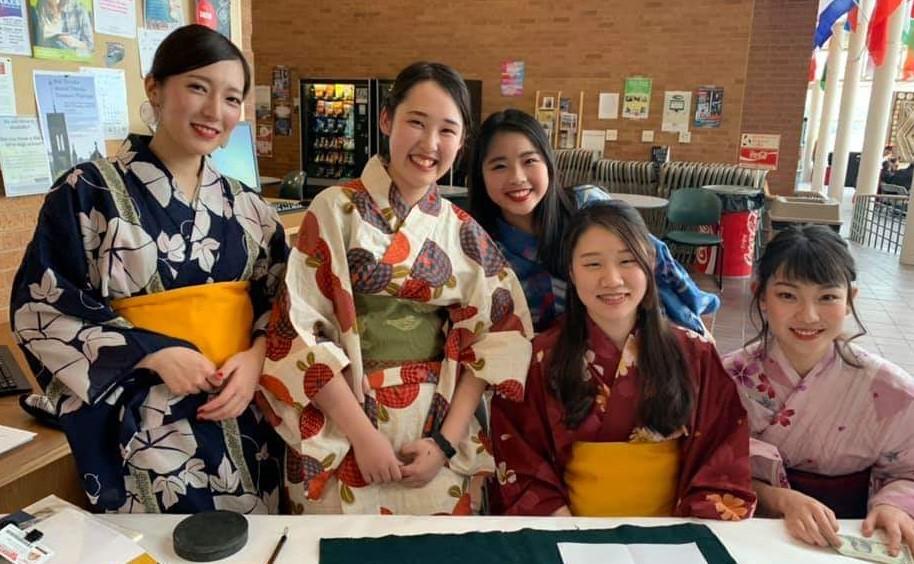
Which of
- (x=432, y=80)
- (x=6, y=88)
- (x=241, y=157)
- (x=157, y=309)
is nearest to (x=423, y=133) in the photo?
(x=432, y=80)

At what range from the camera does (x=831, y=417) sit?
1447mm

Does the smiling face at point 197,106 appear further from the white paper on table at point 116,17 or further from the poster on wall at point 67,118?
the white paper on table at point 116,17

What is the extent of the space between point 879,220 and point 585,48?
4.59m

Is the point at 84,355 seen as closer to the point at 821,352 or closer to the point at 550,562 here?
the point at 550,562

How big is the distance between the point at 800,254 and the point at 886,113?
854 centimetres

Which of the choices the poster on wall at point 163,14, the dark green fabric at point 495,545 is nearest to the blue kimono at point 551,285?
the dark green fabric at point 495,545

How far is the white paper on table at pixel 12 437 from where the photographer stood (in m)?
1.42

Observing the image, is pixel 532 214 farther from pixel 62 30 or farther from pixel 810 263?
pixel 62 30

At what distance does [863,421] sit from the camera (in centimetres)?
142

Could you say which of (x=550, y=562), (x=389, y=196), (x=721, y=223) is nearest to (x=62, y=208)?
(x=389, y=196)

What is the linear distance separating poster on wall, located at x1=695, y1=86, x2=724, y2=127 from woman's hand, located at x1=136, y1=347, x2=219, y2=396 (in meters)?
8.07

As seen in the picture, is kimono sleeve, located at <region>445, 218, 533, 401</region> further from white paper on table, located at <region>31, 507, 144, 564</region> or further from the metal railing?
the metal railing

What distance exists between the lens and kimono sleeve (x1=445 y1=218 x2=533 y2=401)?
4.73ft

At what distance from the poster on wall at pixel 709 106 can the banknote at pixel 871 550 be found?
7.81 metres
